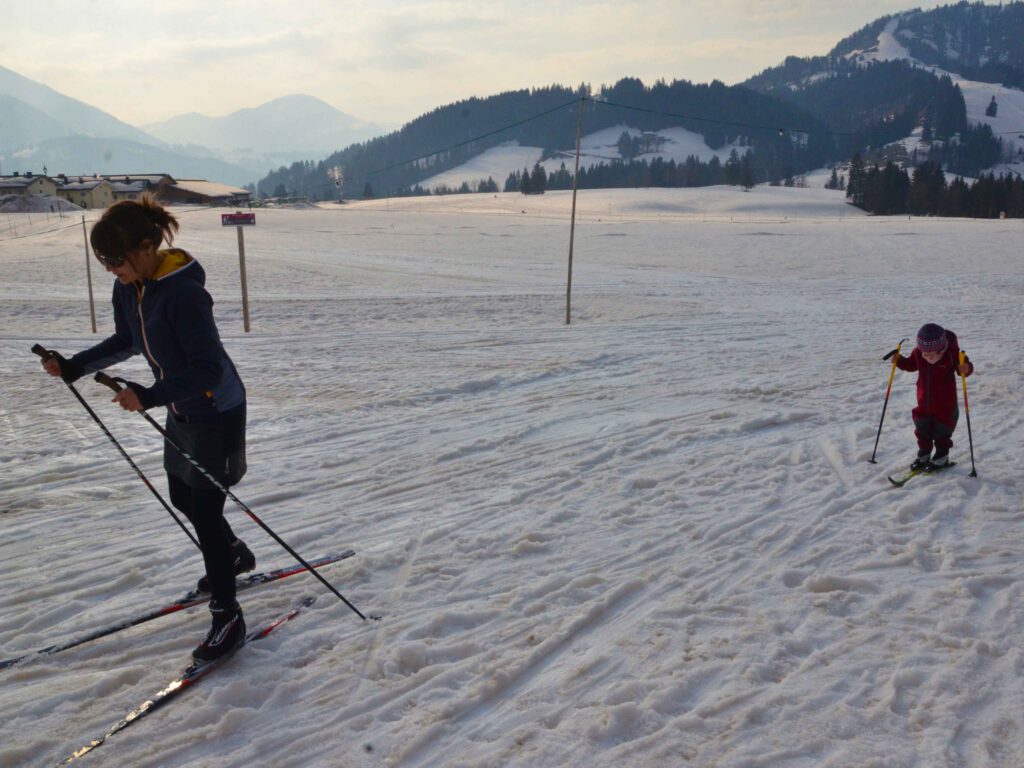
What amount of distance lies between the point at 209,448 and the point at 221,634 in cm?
93

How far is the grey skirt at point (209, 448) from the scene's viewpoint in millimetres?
3400

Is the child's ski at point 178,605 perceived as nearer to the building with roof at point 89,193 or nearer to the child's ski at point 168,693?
the child's ski at point 168,693

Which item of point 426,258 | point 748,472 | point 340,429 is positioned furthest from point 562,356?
point 426,258

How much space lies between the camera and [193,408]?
3385 mm

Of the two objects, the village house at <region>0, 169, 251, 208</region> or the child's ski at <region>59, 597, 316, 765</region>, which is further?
the village house at <region>0, 169, 251, 208</region>

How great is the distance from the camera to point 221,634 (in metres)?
3.56

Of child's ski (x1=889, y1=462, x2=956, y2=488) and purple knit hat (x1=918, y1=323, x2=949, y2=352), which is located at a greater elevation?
purple knit hat (x1=918, y1=323, x2=949, y2=352)

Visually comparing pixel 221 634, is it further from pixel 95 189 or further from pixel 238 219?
pixel 95 189

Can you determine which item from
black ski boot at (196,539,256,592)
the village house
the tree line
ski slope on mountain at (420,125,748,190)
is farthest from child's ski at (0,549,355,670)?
ski slope on mountain at (420,125,748,190)

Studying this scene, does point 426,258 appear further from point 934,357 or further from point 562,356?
point 934,357

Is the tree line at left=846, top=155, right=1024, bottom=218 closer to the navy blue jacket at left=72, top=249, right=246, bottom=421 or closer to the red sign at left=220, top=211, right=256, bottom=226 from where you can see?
the red sign at left=220, top=211, right=256, bottom=226

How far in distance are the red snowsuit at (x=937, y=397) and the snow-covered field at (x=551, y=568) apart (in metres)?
0.42

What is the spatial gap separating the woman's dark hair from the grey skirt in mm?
822

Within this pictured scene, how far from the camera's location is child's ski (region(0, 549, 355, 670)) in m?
3.62
